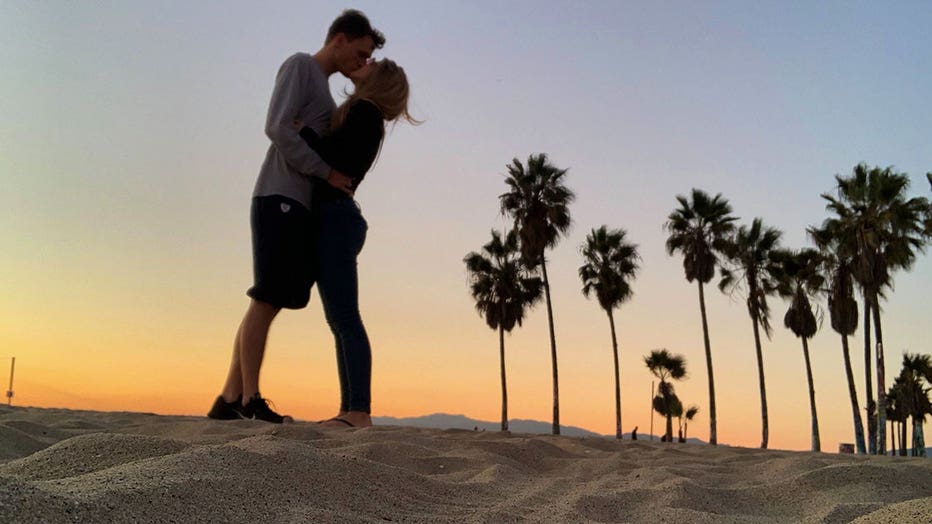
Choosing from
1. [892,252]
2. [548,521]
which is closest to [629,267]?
[892,252]

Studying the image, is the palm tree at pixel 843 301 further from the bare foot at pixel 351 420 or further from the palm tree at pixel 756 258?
the bare foot at pixel 351 420

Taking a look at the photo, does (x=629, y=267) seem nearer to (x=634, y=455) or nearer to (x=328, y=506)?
(x=634, y=455)

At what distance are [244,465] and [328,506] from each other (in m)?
0.26

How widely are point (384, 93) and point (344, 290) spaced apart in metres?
1.13

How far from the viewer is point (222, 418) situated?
4180 mm

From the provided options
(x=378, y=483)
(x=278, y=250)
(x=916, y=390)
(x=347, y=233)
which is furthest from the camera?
(x=916, y=390)

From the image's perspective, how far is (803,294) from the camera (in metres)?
29.4

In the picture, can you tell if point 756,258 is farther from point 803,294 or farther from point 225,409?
point 225,409

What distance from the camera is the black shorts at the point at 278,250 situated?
3.92 m

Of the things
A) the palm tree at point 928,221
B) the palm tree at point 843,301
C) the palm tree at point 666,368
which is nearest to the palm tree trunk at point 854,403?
the palm tree at point 843,301

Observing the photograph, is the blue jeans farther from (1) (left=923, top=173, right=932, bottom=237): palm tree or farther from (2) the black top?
(1) (left=923, top=173, right=932, bottom=237): palm tree

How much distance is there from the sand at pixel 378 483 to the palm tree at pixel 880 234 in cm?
2189

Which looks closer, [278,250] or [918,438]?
[278,250]

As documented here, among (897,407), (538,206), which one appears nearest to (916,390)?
(897,407)
